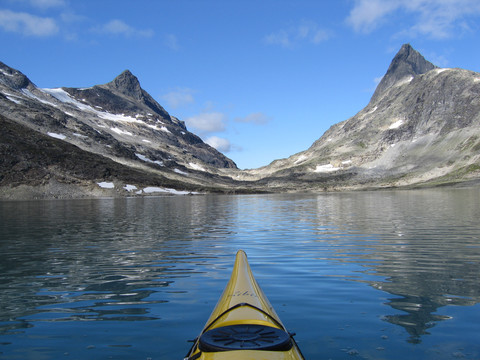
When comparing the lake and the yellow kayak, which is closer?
the yellow kayak

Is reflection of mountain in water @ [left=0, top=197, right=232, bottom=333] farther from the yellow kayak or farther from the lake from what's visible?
the yellow kayak

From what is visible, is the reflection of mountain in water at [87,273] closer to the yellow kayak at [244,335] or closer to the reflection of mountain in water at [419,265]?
the yellow kayak at [244,335]

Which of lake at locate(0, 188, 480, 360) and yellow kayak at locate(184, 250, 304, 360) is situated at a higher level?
yellow kayak at locate(184, 250, 304, 360)

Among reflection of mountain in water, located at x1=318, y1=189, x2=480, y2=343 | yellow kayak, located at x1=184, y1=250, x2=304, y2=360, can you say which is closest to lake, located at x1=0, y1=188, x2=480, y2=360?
reflection of mountain in water, located at x1=318, y1=189, x2=480, y2=343

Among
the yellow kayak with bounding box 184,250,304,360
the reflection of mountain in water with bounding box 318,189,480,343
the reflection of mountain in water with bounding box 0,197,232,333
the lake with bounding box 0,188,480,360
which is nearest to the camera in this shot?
the yellow kayak with bounding box 184,250,304,360

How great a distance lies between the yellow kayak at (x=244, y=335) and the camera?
23.0 feet

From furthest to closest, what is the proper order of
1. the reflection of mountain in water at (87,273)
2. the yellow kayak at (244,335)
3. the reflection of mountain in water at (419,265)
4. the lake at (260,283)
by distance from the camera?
the reflection of mountain in water at (87,273) → the reflection of mountain in water at (419,265) → the lake at (260,283) → the yellow kayak at (244,335)

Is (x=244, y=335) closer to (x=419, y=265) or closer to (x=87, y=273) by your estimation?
(x=87, y=273)

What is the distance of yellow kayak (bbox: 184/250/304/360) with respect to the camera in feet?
23.0

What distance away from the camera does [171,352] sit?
9508 mm

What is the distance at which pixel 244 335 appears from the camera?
759 cm

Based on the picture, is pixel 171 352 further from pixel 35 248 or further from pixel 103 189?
pixel 103 189

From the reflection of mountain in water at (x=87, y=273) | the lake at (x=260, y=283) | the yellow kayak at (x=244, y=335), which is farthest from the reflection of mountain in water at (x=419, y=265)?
the reflection of mountain in water at (x=87, y=273)

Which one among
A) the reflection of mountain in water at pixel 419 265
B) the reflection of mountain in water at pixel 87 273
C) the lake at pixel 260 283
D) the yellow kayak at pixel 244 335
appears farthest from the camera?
the reflection of mountain in water at pixel 87 273
